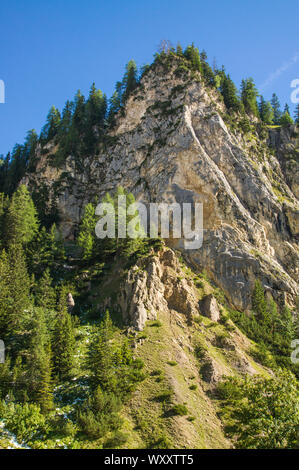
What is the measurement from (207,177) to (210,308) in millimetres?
28921

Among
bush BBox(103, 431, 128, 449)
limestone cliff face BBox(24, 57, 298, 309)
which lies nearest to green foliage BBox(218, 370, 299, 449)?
bush BBox(103, 431, 128, 449)

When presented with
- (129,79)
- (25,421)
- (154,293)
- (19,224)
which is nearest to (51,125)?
(129,79)

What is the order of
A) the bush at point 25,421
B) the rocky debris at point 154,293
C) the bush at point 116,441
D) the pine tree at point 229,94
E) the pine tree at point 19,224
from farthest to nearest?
the pine tree at point 229,94, the pine tree at point 19,224, the rocky debris at point 154,293, the bush at point 116,441, the bush at point 25,421

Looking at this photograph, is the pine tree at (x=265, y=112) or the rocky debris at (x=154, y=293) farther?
the pine tree at (x=265, y=112)

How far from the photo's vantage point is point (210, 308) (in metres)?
43.9

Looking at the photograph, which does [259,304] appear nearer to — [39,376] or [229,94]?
[39,376]

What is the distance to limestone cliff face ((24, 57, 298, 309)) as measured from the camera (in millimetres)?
54656

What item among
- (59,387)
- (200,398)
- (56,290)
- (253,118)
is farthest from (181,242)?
(253,118)

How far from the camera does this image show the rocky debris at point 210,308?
43625 mm

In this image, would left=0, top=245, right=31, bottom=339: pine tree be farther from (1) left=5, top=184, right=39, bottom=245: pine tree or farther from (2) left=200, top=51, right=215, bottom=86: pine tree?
(2) left=200, top=51, right=215, bottom=86: pine tree

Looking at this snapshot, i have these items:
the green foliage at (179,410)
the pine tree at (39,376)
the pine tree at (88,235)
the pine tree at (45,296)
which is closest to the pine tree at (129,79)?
the pine tree at (88,235)

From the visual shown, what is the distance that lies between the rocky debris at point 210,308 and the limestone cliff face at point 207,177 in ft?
24.7

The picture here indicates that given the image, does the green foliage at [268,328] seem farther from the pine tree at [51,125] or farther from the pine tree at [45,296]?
the pine tree at [51,125]

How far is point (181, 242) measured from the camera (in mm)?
57250
